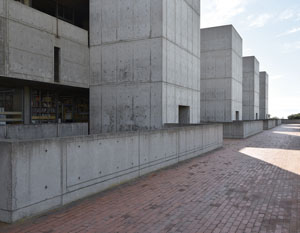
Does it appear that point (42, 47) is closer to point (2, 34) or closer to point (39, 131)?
point (2, 34)

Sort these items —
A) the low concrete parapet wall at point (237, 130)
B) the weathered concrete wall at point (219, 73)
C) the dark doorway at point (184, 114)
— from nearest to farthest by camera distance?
the dark doorway at point (184, 114), the low concrete parapet wall at point (237, 130), the weathered concrete wall at point (219, 73)

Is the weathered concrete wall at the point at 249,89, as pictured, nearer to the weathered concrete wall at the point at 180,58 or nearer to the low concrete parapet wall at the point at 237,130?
the low concrete parapet wall at the point at 237,130

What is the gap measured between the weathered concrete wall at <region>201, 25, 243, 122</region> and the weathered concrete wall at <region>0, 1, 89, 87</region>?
16.3 metres

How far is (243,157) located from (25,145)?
9.66 metres

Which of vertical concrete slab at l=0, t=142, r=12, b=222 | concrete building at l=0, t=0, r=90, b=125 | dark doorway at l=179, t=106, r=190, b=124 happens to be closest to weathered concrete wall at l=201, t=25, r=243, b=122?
dark doorway at l=179, t=106, r=190, b=124

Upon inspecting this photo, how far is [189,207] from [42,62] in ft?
38.8

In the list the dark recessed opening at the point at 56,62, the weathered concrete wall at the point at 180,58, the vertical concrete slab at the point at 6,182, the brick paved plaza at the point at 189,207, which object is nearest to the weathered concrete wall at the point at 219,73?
the weathered concrete wall at the point at 180,58

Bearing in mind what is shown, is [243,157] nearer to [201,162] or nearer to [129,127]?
[201,162]

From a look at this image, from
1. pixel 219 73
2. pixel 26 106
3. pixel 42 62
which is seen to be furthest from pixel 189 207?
pixel 219 73

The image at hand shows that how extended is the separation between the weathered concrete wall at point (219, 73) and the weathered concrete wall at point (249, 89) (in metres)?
15.6

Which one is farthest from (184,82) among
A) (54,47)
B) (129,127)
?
(54,47)

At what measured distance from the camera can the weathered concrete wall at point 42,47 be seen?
491 inches

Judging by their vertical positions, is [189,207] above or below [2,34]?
below

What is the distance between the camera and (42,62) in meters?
13.9
